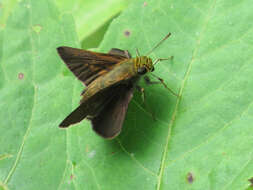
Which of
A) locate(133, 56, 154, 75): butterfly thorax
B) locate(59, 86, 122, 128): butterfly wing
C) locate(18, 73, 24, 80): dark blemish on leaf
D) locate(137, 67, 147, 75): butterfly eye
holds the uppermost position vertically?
locate(133, 56, 154, 75): butterfly thorax

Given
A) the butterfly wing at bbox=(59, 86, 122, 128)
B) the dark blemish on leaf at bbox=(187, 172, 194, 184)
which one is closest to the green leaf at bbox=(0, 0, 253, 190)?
the dark blemish on leaf at bbox=(187, 172, 194, 184)

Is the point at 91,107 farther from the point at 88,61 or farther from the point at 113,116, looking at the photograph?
the point at 88,61

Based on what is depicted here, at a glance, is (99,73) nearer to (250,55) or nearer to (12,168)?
(12,168)

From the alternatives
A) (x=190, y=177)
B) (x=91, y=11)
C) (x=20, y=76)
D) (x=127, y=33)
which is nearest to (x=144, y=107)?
(x=127, y=33)

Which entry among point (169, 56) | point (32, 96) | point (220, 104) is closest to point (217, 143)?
point (220, 104)

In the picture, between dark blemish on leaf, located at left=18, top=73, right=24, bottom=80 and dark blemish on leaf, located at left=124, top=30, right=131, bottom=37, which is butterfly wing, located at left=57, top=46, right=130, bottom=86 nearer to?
dark blemish on leaf, located at left=124, top=30, right=131, bottom=37
